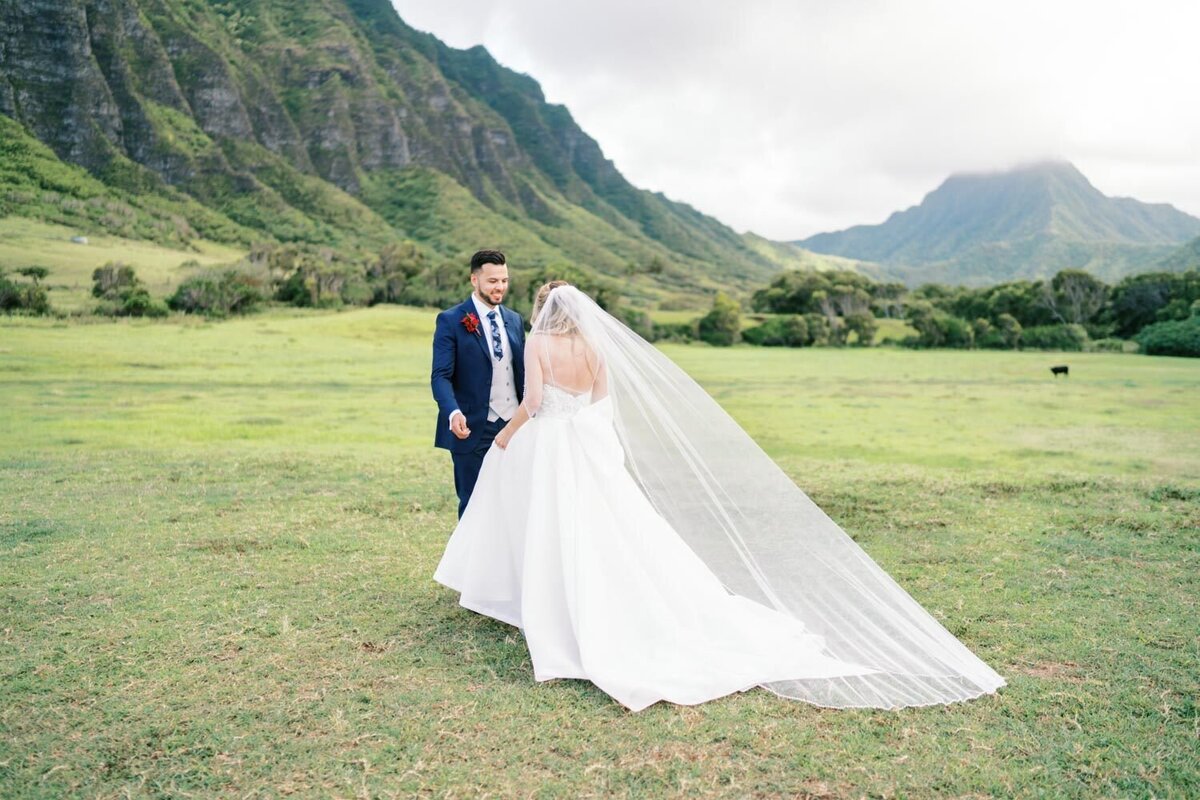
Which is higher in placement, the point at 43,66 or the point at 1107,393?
the point at 43,66

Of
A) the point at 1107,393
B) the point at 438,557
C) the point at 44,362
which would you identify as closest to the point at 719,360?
the point at 1107,393

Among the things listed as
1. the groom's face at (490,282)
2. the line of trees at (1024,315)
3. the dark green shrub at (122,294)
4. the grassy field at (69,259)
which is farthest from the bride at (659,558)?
the line of trees at (1024,315)

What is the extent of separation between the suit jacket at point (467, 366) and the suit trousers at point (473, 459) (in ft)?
0.12

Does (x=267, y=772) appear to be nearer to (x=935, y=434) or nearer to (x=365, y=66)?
(x=935, y=434)

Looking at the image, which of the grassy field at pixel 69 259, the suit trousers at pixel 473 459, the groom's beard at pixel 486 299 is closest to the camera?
the groom's beard at pixel 486 299

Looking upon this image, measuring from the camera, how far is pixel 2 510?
8.14m

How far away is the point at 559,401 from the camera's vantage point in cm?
491

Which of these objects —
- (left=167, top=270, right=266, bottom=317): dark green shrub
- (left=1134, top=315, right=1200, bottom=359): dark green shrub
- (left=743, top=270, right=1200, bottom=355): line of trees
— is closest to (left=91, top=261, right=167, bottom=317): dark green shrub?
(left=167, top=270, right=266, bottom=317): dark green shrub

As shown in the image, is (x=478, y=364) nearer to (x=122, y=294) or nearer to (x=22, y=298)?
(x=22, y=298)

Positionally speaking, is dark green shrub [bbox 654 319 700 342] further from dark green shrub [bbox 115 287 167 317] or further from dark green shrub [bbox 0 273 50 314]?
dark green shrub [bbox 0 273 50 314]

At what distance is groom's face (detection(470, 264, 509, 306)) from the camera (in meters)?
5.40

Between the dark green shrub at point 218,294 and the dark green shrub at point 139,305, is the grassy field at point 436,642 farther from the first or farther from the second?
the dark green shrub at point 218,294

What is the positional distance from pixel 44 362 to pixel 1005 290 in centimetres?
5783

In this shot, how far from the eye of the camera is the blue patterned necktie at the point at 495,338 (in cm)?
557
